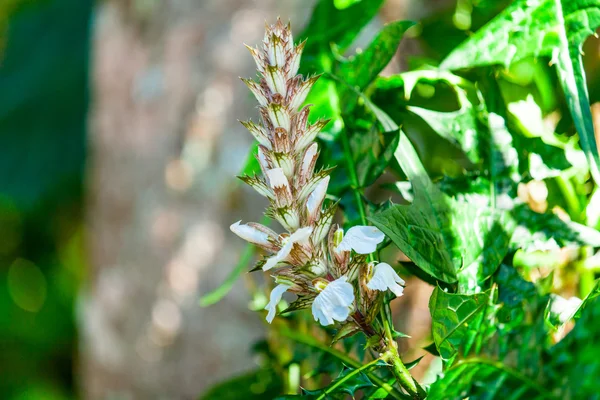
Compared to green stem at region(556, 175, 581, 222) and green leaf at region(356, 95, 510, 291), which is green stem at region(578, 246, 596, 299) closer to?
green stem at region(556, 175, 581, 222)

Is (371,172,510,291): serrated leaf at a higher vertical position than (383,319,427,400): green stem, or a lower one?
higher

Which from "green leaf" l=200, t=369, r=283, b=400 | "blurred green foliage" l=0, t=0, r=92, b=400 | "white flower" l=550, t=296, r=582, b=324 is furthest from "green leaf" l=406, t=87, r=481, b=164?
"blurred green foliage" l=0, t=0, r=92, b=400

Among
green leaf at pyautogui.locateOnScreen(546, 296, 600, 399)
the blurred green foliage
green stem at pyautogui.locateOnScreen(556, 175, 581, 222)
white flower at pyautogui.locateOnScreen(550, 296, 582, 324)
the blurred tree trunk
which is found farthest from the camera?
the blurred green foliage

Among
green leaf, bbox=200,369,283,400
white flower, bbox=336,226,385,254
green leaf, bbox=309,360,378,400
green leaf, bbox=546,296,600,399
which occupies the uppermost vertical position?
white flower, bbox=336,226,385,254

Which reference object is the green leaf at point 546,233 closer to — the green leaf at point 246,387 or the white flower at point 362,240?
the white flower at point 362,240

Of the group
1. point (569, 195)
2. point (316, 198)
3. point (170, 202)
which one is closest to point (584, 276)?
point (569, 195)

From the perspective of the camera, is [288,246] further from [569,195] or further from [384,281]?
[569,195]

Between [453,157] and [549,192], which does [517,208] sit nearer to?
[549,192]
